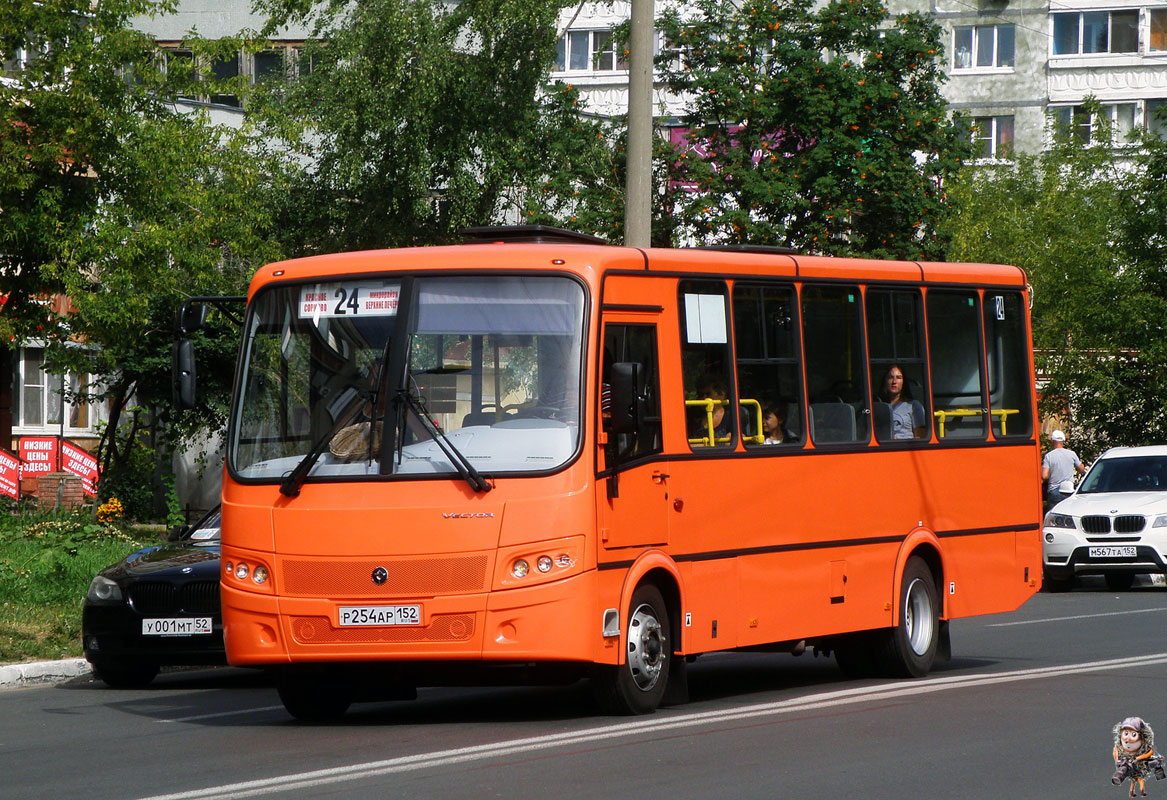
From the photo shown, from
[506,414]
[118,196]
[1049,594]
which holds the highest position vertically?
[118,196]

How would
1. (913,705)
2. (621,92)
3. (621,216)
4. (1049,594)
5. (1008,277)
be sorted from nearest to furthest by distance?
(913,705) < (1008,277) < (1049,594) < (621,216) < (621,92)

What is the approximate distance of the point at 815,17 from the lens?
3384 cm

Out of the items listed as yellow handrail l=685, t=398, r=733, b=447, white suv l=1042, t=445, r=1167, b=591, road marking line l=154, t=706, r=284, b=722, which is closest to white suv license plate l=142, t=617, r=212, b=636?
road marking line l=154, t=706, r=284, b=722

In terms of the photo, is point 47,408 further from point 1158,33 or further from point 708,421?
point 1158,33

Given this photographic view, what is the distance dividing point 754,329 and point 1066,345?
2566 centimetres

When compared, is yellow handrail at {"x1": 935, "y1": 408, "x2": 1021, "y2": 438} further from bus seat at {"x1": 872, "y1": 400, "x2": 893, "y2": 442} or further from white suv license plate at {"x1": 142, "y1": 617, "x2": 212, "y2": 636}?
white suv license plate at {"x1": 142, "y1": 617, "x2": 212, "y2": 636}

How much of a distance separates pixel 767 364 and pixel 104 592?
531 cm

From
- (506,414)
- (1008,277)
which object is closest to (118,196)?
(1008,277)

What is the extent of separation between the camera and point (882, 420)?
13477mm

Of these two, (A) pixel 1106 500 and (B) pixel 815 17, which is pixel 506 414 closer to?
(A) pixel 1106 500

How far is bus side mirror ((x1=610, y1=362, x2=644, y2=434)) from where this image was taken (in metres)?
10.2

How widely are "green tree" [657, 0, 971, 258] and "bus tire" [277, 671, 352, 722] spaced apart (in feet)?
69.5

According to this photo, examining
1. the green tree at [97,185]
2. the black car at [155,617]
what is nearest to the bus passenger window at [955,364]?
the black car at [155,617]

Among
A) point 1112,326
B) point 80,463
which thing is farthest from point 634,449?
point 1112,326
